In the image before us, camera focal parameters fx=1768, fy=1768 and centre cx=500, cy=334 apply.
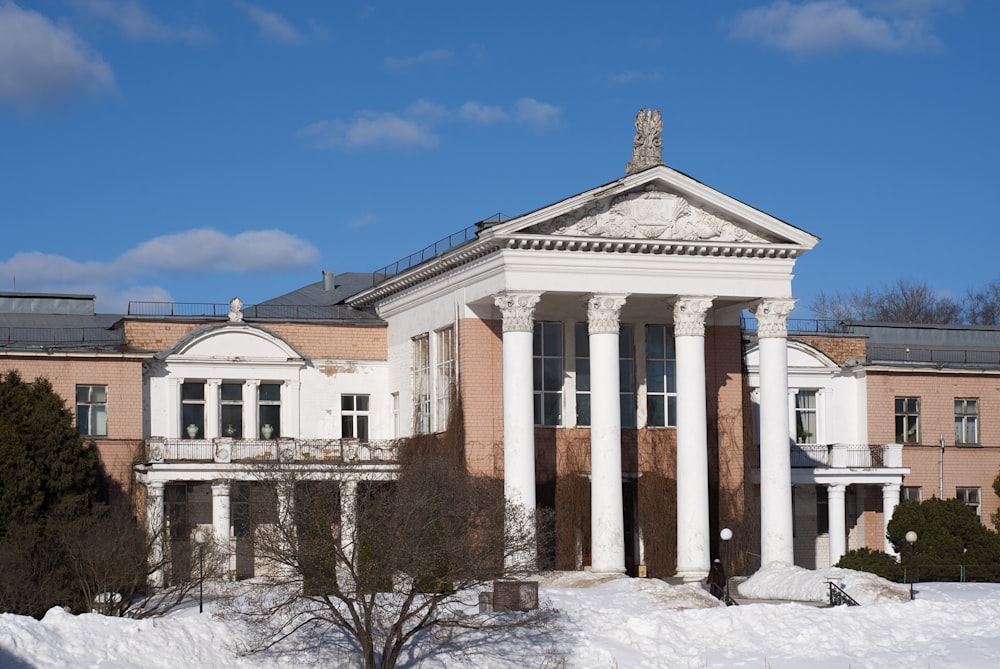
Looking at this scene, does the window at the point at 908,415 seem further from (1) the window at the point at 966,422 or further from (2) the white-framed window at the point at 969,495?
(2) the white-framed window at the point at 969,495

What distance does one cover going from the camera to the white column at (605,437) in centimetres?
4369

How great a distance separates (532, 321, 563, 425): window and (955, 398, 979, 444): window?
15.3m

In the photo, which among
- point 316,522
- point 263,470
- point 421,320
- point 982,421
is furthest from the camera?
point 982,421

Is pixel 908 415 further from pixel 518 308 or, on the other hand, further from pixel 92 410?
pixel 92 410

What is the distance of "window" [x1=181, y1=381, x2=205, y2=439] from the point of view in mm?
49750

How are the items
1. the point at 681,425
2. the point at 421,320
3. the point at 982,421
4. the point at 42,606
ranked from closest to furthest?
the point at 42,606, the point at 681,425, the point at 421,320, the point at 982,421

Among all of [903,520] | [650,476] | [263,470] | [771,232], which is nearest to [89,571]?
[263,470]

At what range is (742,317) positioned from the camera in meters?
50.2

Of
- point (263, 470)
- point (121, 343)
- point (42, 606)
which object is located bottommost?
point (42, 606)

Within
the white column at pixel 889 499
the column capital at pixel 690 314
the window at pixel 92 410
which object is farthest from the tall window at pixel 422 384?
the white column at pixel 889 499

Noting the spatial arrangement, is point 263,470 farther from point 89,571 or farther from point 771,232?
point 771,232

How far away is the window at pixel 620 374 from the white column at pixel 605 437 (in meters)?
2.74

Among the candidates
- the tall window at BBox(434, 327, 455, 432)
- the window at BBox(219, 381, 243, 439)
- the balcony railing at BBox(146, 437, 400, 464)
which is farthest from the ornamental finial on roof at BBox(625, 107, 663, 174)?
the window at BBox(219, 381, 243, 439)

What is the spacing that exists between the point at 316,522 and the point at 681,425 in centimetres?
1569
